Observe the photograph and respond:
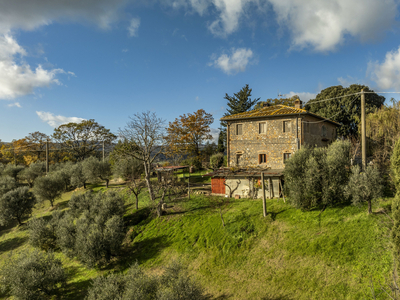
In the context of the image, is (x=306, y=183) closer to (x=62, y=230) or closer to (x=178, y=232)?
(x=178, y=232)

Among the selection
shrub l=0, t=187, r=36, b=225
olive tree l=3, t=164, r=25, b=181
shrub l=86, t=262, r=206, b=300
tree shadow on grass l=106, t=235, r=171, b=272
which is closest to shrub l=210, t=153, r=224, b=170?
tree shadow on grass l=106, t=235, r=171, b=272

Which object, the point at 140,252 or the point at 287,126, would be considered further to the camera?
the point at 287,126

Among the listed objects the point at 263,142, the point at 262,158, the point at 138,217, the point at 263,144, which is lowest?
the point at 138,217

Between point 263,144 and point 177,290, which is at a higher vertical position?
point 263,144

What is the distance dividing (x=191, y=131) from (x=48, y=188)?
71.9 feet

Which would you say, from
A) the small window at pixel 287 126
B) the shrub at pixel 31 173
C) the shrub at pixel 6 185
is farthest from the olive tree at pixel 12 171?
the small window at pixel 287 126

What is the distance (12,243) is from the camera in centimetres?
2375

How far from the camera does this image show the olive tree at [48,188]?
2969 centimetres

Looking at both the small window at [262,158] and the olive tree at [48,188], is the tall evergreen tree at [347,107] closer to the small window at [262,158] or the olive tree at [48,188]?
the small window at [262,158]

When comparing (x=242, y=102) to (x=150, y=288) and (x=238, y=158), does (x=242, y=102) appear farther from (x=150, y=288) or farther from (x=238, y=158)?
(x=150, y=288)

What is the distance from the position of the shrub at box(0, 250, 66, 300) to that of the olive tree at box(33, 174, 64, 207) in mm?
16693

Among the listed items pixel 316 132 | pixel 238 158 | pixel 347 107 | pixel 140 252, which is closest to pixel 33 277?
pixel 140 252

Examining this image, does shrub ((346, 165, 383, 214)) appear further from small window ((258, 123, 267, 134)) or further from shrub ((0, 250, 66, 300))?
shrub ((0, 250, 66, 300))

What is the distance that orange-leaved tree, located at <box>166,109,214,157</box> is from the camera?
1432 inches
